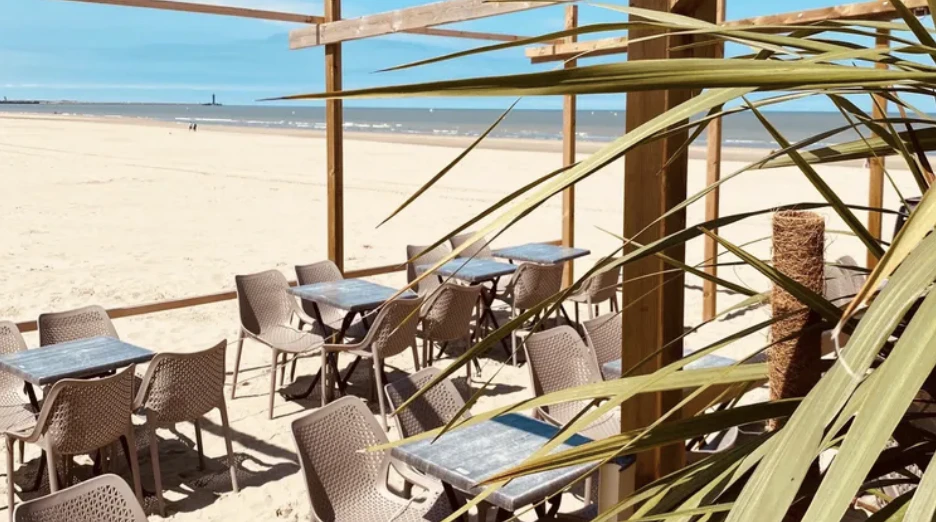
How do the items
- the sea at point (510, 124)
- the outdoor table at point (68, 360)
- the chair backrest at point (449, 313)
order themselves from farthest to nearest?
1. the sea at point (510, 124)
2. the chair backrest at point (449, 313)
3. the outdoor table at point (68, 360)

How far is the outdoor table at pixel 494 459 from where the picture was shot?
2365mm

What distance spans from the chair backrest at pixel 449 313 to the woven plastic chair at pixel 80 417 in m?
2.02

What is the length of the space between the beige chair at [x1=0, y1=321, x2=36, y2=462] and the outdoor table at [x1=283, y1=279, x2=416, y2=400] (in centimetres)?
151

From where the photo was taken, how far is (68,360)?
12.4 feet

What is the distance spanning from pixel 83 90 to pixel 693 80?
18505 cm

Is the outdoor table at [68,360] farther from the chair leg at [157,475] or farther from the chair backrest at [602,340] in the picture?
the chair backrest at [602,340]

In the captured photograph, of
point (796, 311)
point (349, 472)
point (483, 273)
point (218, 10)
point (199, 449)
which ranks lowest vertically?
point (199, 449)

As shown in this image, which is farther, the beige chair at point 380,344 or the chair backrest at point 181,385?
the beige chair at point 380,344

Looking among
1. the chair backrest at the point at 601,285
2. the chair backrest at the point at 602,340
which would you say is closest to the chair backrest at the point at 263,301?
the chair backrest at the point at 601,285

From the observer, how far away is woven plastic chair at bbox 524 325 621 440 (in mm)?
3621

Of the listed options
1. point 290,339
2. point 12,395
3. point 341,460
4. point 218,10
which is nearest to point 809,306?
point 341,460

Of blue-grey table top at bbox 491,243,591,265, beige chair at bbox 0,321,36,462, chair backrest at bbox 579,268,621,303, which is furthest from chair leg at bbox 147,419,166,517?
blue-grey table top at bbox 491,243,591,265

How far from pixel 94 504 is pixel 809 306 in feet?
6.37

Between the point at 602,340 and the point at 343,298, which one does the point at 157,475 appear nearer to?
the point at 343,298
